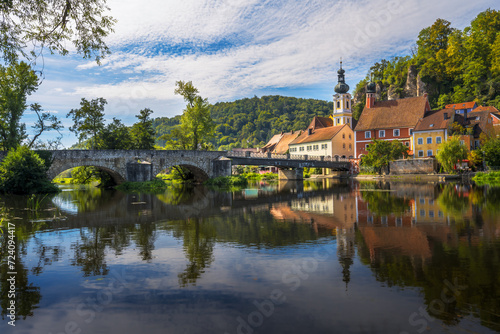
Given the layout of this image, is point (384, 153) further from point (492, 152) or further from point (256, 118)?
point (256, 118)

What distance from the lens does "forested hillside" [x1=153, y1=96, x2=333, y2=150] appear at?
144 m

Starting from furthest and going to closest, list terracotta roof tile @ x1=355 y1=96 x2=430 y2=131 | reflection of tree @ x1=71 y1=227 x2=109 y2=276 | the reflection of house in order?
the reflection of house → terracotta roof tile @ x1=355 y1=96 x2=430 y2=131 → reflection of tree @ x1=71 y1=227 x2=109 y2=276

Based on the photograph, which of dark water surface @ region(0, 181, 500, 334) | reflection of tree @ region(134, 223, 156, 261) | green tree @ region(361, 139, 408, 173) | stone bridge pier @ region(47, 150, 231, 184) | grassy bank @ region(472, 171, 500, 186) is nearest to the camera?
dark water surface @ region(0, 181, 500, 334)

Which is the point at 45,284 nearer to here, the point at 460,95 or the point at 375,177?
the point at 375,177

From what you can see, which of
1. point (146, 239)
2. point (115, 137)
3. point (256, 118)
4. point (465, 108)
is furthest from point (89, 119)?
point (256, 118)

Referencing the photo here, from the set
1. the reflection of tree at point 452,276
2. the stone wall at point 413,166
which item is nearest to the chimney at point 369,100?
the stone wall at point 413,166

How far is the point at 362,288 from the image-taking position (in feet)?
22.5

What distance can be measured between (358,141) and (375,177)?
1872cm

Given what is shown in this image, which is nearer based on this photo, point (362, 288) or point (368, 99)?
point (362, 288)

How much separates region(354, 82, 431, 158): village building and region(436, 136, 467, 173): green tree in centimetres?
1580

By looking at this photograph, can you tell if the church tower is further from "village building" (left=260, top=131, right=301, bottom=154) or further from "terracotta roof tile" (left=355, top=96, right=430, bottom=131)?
"village building" (left=260, top=131, right=301, bottom=154)

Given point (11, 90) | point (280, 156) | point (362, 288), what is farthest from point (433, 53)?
point (362, 288)

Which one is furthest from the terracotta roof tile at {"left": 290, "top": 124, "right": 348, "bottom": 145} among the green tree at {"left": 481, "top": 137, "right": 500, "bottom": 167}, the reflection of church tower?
the reflection of church tower

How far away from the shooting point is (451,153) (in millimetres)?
48969
